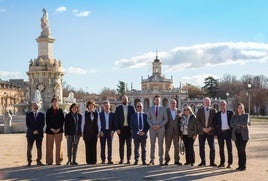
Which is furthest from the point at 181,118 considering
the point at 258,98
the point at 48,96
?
the point at 258,98

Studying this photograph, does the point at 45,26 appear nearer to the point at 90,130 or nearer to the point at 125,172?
the point at 90,130

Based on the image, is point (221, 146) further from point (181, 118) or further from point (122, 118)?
point (122, 118)

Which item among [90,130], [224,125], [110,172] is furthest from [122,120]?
[224,125]

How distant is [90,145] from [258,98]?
94.5 meters

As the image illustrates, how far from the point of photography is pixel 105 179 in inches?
450

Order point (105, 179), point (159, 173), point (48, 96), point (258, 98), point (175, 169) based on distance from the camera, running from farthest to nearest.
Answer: point (258, 98) → point (48, 96) → point (175, 169) → point (159, 173) → point (105, 179)

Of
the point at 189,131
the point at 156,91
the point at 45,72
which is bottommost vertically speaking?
the point at 189,131

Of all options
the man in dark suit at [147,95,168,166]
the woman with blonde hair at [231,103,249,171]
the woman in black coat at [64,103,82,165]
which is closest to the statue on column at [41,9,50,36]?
the woman in black coat at [64,103,82,165]

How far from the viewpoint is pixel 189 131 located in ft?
47.2

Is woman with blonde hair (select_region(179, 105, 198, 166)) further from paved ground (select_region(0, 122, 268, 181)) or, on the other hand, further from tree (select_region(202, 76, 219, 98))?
tree (select_region(202, 76, 219, 98))

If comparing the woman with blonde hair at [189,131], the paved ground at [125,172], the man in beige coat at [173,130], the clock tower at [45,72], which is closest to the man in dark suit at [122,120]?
the paved ground at [125,172]

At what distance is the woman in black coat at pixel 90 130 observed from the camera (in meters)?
14.7

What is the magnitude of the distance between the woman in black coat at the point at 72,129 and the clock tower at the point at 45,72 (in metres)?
33.9

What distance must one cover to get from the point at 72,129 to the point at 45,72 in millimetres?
34489
